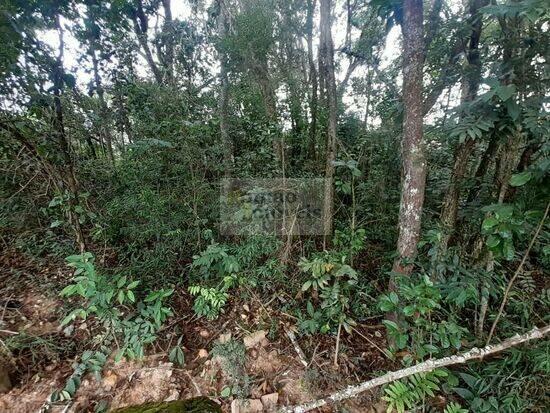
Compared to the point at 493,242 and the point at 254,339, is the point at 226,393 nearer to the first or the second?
the point at 254,339

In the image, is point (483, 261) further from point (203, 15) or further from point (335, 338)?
point (203, 15)

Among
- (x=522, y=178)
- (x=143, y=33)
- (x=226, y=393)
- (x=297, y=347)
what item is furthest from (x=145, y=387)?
(x=143, y=33)

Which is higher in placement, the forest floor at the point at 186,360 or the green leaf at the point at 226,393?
the forest floor at the point at 186,360

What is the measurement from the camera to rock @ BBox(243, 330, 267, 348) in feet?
8.00

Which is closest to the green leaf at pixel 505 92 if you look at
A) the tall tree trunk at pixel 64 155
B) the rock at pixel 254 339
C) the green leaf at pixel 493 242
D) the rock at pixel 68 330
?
the green leaf at pixel 493 242

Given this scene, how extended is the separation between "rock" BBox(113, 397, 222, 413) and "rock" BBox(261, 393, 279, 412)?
32cm

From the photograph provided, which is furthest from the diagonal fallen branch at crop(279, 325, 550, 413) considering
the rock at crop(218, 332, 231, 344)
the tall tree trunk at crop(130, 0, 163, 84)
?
the tall tree trunk at crop(130, 0, 163, 84)

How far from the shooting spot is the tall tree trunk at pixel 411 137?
2084mm

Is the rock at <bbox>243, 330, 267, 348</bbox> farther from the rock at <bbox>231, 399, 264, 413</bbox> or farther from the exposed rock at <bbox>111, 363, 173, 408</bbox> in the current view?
the exposed rock at <bbox>111, 363, 173, 408</bbox>

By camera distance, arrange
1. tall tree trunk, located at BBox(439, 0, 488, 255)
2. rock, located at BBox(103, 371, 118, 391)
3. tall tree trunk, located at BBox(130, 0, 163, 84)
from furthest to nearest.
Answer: tall tree trunk, located at BBox(130, 0, 163, 84), tall tree trunk, located at BBox(439, 0, 488, 255), rock, located at BBox(103, 371, 118, 391)

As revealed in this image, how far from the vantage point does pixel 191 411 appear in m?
1.90

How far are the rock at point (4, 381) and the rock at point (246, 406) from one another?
1.61 meters

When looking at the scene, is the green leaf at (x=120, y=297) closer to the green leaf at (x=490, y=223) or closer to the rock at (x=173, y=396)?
the rock at (x=173, y=396)

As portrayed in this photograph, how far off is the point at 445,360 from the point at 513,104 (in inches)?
71.1
